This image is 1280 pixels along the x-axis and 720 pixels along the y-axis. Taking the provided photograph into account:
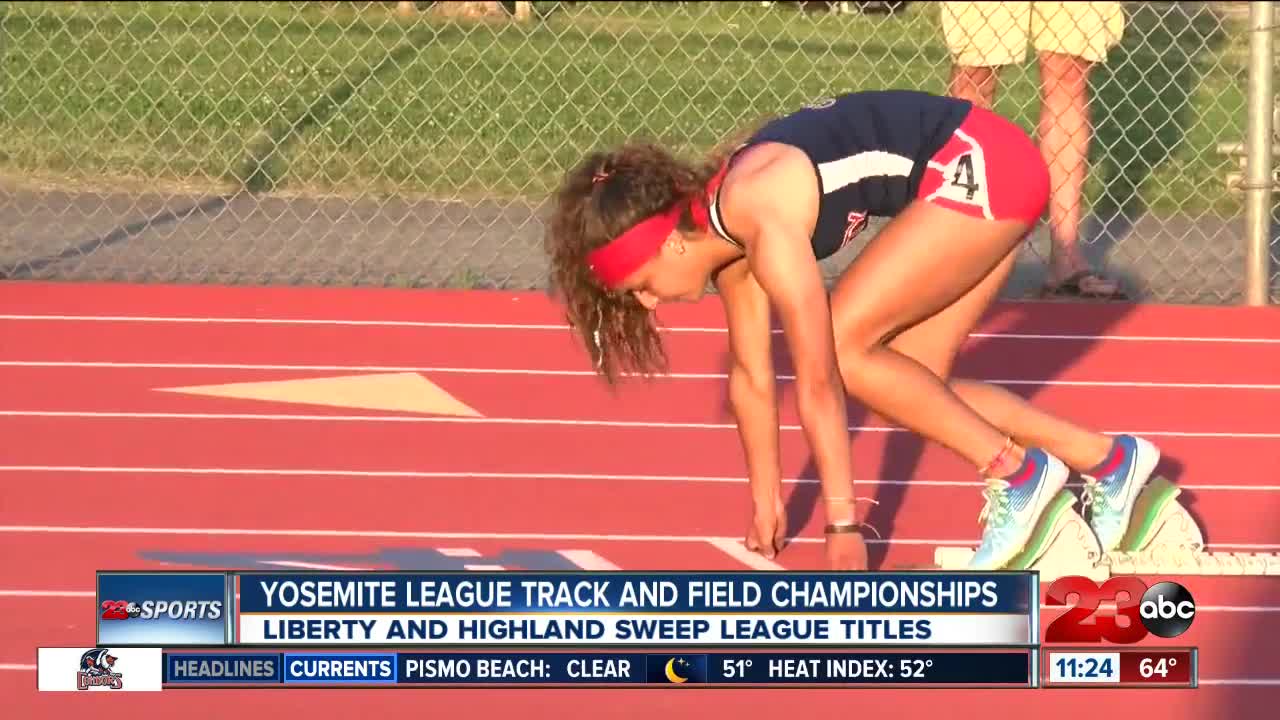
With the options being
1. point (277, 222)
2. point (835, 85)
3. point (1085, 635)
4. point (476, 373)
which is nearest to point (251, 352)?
point (476, 373)

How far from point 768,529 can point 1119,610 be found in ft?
3.01

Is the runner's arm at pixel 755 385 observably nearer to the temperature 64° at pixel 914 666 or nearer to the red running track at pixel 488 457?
the red running track at pixel 488 457

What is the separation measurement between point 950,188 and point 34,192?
5657 mm

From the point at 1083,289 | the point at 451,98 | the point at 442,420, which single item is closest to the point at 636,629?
the point at 442,420

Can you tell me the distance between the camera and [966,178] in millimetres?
5262

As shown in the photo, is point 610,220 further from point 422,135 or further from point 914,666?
point 422,135

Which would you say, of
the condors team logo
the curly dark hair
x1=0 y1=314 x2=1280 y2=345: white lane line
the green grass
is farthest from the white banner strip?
the green grass

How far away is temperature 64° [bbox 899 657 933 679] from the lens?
4.65m

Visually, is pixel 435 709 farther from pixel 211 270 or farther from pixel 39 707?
pixel 211 270

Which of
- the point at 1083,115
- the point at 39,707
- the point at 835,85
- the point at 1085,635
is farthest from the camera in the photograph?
the point at 835,85

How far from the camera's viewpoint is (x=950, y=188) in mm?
5258

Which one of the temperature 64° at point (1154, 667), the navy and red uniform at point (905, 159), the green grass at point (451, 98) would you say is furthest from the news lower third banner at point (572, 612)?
the green grass at point (451, 98)

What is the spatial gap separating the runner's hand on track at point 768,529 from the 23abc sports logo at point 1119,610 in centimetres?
68

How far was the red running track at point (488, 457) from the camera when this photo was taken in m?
4.91
